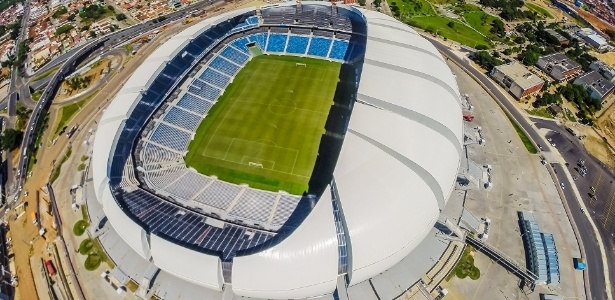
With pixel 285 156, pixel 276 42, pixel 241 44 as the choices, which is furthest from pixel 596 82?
pixel 241 44

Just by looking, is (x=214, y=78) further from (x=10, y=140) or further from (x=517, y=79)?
(x=517, y=79)

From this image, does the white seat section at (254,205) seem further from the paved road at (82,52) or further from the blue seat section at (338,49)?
the blue seat section at (338,49)

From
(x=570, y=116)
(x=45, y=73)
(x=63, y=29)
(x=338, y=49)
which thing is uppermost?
(x=338, y=49)

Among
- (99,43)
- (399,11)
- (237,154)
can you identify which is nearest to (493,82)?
(399,11)

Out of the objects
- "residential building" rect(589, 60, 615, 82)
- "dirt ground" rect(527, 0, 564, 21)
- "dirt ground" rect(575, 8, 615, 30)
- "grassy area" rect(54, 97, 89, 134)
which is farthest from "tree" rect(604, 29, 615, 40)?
"grassy area" rect(54, 97, 89, 134)

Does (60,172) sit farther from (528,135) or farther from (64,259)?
(528,135)

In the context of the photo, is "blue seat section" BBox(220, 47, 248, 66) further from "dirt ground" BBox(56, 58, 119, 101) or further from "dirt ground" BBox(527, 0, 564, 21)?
"dirt ground" BBox(527, 0, 564, 21)
